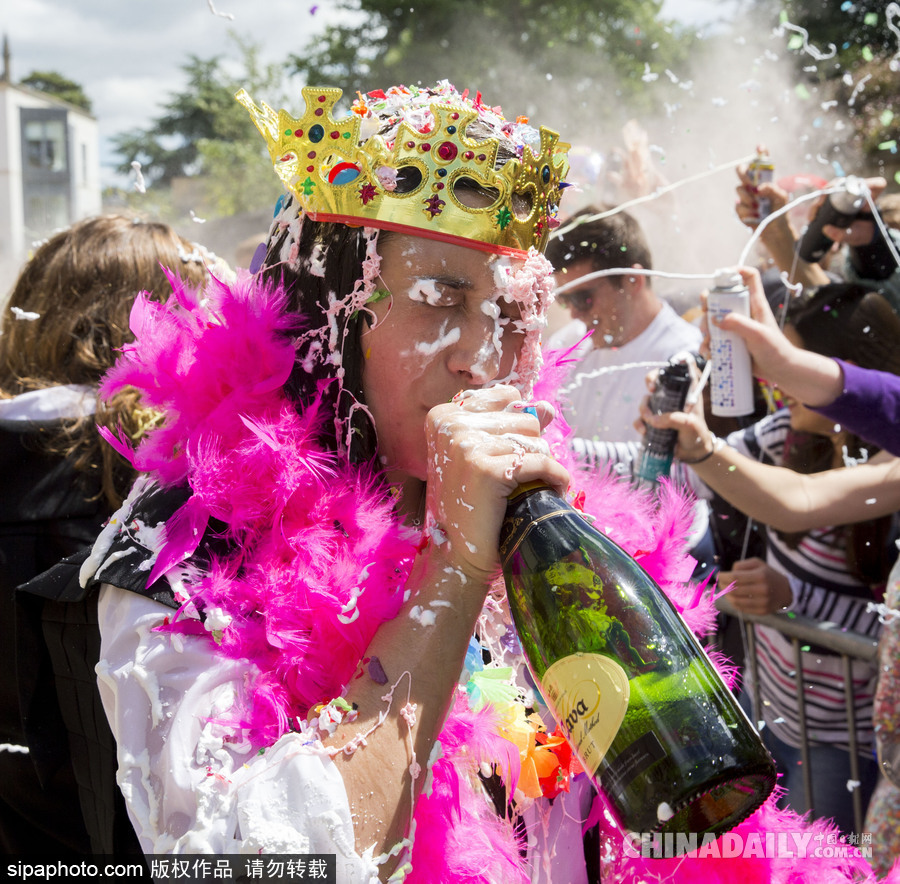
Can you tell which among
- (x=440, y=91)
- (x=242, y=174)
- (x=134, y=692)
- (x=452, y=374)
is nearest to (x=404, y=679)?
(x=134, y=692)

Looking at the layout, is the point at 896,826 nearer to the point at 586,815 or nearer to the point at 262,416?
the point at 586,815

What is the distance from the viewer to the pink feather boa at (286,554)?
1007mm

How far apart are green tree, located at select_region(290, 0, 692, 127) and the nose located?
34.9 feet

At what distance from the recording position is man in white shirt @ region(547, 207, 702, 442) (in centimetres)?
329

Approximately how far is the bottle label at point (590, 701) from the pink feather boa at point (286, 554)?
26 centimetres

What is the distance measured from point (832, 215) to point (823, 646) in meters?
1.53

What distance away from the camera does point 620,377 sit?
132 inches

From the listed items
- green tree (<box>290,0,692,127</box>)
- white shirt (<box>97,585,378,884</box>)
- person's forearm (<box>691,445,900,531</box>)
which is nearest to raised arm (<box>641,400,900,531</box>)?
person's forearm (<box>691,445,900,531</box>)

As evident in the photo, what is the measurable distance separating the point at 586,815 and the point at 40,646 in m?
0.85

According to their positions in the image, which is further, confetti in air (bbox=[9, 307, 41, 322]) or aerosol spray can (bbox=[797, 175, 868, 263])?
aerosol spray can (bbox=[797, 175, 868, 263])

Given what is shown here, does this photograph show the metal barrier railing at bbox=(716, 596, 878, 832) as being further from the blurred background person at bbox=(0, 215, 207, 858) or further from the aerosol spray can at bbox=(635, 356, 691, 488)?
the blurred background person at bbox=(0, 215, 207, 858)

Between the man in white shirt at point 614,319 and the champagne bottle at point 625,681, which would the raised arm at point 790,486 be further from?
the champagne bottle at point 625,681

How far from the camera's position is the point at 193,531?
104cm

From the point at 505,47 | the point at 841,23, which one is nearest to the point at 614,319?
the point at 841,23
